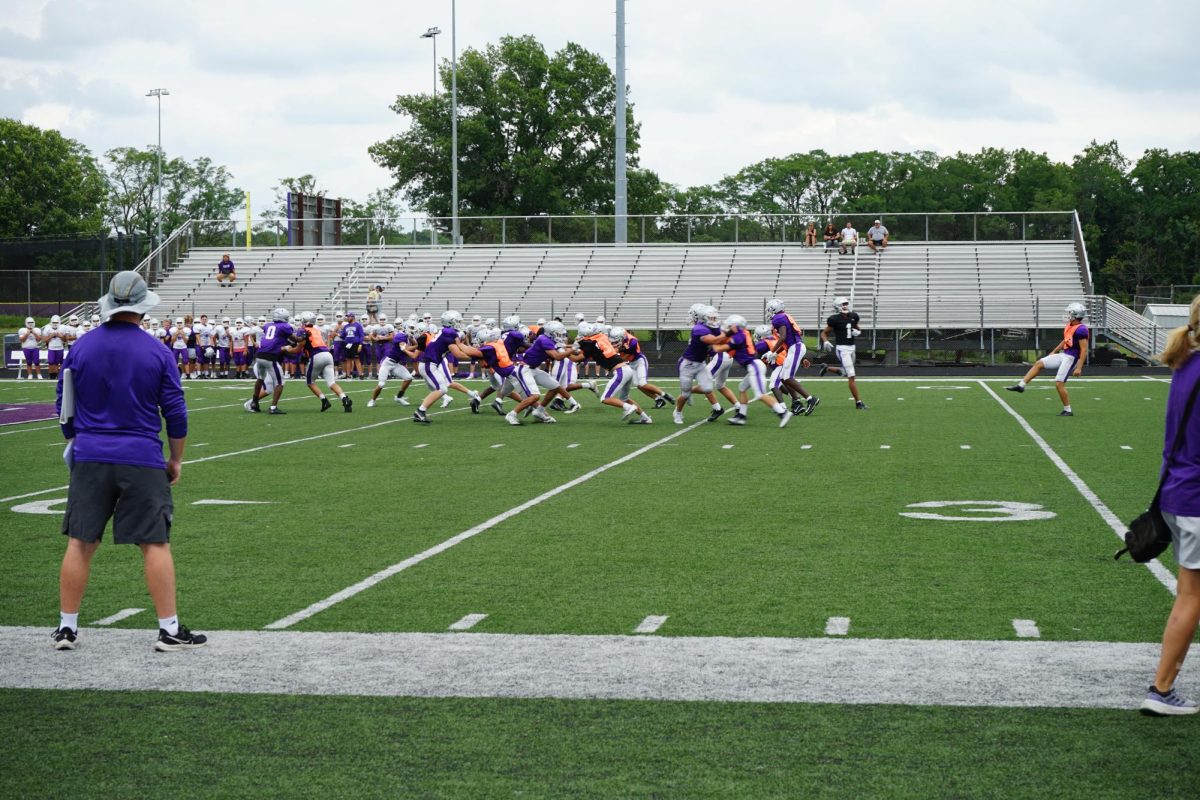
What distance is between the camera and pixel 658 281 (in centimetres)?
4259

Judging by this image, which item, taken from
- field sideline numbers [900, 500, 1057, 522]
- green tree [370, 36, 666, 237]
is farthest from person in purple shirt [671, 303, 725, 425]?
green tree [370, 36, 666, 237]

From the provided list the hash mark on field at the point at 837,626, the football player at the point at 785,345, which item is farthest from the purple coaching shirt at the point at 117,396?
the football player at the point at 785,345

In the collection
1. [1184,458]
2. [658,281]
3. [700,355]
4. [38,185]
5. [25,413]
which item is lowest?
[25,413]

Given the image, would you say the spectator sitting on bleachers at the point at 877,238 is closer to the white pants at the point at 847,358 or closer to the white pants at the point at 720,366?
the white pants at the point at 847,358

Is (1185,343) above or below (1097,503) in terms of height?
above

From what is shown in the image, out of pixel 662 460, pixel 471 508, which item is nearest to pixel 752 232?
pixel 662 460

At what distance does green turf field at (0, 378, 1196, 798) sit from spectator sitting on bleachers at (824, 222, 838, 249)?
26600mm

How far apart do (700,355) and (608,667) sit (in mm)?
13670

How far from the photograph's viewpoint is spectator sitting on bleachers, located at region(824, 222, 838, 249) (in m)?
43.7

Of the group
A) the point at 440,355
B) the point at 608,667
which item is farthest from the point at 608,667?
the point at 440,355

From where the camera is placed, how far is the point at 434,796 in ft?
14.5

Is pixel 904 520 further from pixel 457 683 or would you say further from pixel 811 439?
pixel 811 439

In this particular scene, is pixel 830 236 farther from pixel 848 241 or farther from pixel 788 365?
pixel 788 365

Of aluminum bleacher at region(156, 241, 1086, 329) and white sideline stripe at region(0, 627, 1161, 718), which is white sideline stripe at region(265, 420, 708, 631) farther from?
aluminum bleacher at region(156, 241, 1086, 329)
